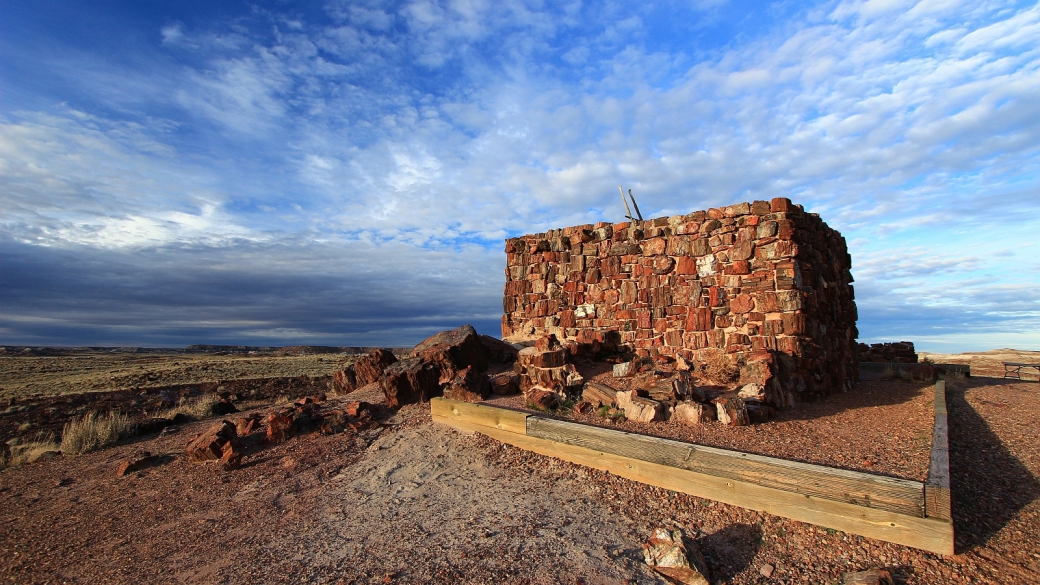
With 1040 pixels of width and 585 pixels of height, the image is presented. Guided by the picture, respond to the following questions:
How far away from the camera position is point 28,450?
9.79m

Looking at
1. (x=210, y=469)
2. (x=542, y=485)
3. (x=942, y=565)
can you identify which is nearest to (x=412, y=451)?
(x=542, y=485)

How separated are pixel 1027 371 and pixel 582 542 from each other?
2417 centimetres

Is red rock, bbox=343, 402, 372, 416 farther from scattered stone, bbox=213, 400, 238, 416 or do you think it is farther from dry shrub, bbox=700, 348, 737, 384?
dry shrub, bbox=700, 348, 737, 384

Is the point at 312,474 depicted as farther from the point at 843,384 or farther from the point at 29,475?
the point at 843,384

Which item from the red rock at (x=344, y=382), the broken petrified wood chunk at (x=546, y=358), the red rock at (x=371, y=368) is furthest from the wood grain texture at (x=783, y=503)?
the red rock at (x=344, y=382)

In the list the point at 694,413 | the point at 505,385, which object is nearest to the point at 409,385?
the point at 505,385

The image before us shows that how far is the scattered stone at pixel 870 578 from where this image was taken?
365 centimetres

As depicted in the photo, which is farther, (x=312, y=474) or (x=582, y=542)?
(x=312, y=474)

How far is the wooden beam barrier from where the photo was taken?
4090 mm

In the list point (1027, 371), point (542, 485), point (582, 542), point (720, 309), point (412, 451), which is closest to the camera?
point (582, 542)

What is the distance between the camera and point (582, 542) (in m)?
4.48

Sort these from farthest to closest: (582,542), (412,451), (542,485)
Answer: (412,451) < (542,485) < (582,542)

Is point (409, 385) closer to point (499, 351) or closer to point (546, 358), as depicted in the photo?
point (546, 358)

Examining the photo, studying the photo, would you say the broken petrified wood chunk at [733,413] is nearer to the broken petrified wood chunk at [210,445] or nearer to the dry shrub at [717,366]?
the dry shrub at [717,366]
